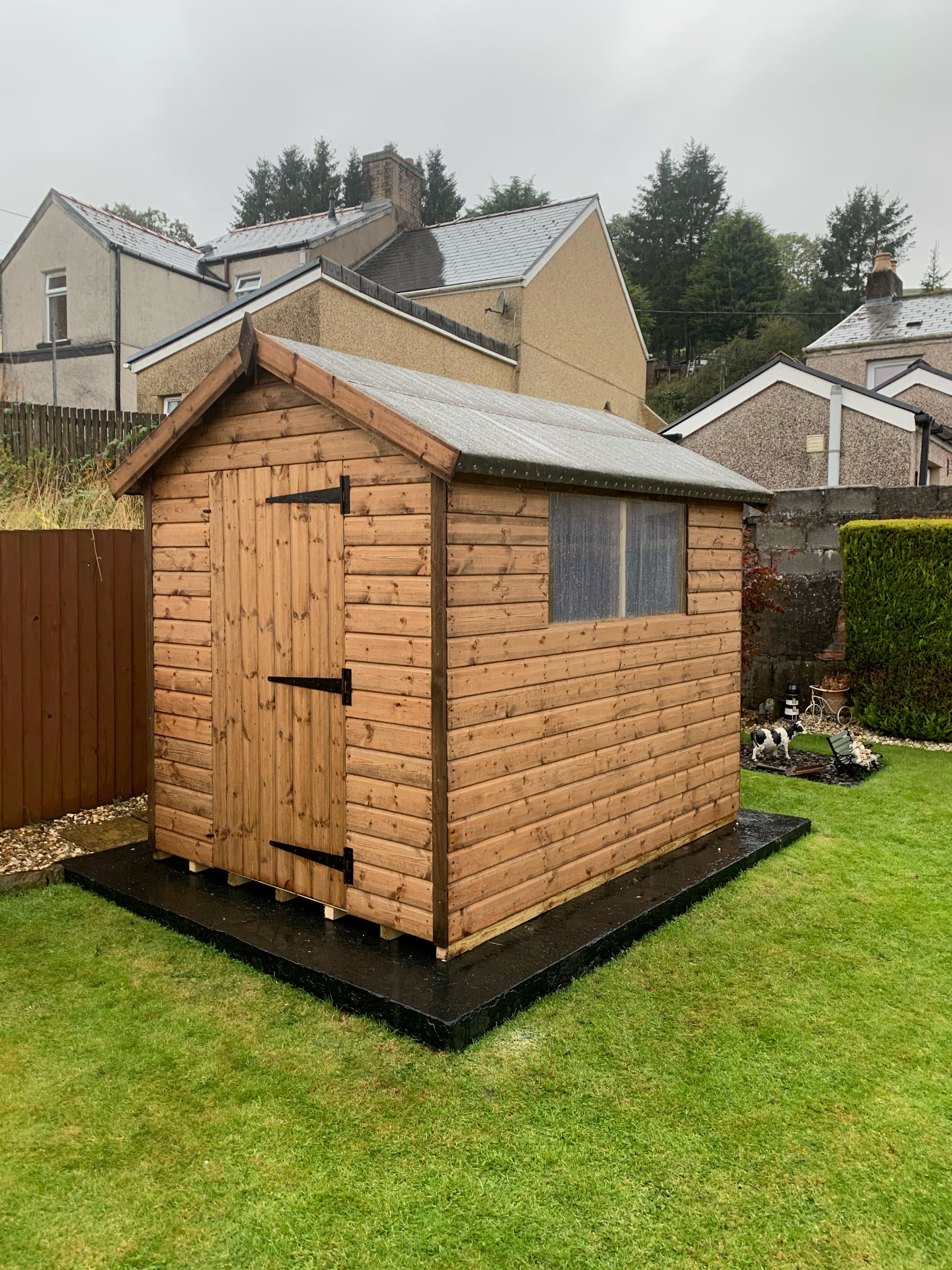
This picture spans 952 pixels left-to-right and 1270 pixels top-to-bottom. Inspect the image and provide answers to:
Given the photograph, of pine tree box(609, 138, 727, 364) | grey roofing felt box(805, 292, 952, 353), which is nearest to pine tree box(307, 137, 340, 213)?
pine tree box(609, 138, 727, 364)

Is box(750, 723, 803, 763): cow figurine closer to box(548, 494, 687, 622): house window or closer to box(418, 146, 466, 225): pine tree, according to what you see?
box(548, 494, 687, 622): house window

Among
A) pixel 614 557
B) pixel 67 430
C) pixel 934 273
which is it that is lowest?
pixel 614 557

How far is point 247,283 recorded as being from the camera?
2148 cm

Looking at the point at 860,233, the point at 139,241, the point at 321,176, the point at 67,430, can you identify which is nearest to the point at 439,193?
the point at 321,176

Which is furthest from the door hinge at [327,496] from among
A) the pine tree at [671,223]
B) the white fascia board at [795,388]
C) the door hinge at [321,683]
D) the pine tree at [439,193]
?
the pine tree at [439,193]

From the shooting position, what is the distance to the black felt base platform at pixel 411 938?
3.86 m

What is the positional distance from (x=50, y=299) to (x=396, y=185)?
8812 millimetres

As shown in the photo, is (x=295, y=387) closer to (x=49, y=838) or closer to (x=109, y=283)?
(x=49, y=838)

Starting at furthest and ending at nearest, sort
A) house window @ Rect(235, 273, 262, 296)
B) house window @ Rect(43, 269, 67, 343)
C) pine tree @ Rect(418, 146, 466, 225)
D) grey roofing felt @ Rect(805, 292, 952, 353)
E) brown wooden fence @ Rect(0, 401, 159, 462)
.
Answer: pine tree @ Rect(418, 146, 466, 225)
grey roofing felt @ Rect(805, 292, 952, 353)
house window @ Rect(235, 273, 262, 296)
house window @ Rect(43, 269, 67, 343)
brown wooden fence @ Rect(0, 401, 159, 462)

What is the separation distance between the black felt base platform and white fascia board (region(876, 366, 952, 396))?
19971mm

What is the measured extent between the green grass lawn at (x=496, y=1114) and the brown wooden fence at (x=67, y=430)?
27.4ft

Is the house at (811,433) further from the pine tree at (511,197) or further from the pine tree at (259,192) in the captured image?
the pine tree at (259,192)

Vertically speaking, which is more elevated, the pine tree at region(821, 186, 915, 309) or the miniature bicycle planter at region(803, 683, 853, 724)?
the pine tree at region(821, 186, 915, 309)

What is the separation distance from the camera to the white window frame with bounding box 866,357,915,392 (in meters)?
28.3
